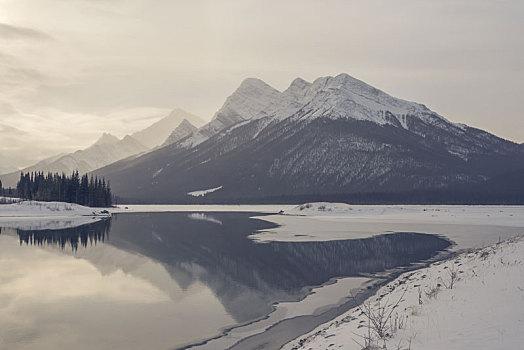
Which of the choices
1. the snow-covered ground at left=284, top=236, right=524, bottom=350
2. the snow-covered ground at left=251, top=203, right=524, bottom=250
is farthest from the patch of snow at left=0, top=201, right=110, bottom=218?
the snow-covered ground at left=284, top=236, right=524, bottom=350

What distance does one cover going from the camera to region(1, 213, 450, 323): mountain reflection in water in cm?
2658

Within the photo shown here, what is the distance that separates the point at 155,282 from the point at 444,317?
19.3m

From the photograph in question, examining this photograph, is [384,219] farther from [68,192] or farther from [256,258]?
[68,192]

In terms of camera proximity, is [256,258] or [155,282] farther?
[256,258]

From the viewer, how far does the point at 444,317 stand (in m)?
15.5

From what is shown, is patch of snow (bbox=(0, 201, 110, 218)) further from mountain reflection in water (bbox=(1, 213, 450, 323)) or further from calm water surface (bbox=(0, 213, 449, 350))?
calm water surface (bbox=(0, 213, 449, 350))

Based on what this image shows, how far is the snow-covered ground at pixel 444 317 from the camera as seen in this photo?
12922 mm

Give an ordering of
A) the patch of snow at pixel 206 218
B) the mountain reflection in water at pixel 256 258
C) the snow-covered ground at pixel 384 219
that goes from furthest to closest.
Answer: the patch of snow at pixel 206 218 < the snow-covered ground at pixel 384 219 < the mountain reflection in water at pixel 256 258

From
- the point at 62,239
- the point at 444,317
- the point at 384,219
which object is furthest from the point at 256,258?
the point at 384,219

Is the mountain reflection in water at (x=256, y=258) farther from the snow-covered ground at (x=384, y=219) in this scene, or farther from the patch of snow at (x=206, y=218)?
the patch of snow at (x=206, y=218)

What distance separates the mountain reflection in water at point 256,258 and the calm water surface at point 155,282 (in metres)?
0.08

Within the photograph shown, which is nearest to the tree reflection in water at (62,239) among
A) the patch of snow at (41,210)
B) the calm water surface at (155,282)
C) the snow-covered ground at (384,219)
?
the calm water surface at (155,282)

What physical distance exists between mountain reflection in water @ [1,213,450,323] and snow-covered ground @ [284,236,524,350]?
5.91 m

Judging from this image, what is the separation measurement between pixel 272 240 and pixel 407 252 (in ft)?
52.9
